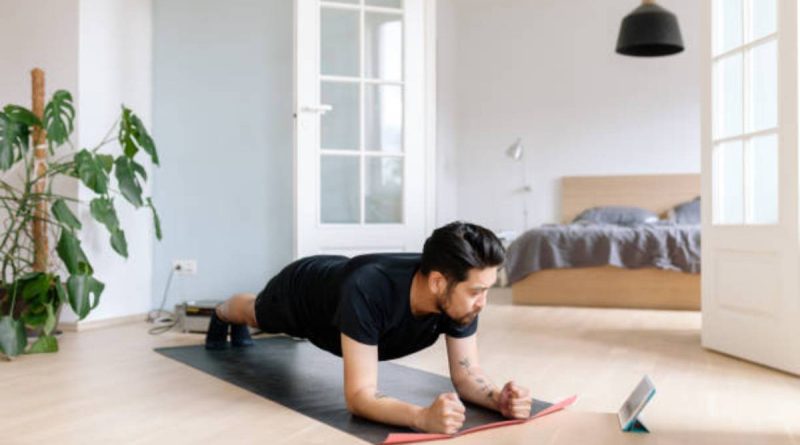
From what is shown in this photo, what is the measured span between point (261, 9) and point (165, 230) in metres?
1.43

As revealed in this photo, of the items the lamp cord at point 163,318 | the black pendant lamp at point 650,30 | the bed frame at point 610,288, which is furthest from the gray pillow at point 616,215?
the lamp cord at point 163,318

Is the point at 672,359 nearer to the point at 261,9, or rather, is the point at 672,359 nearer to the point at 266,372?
the point at 266,372

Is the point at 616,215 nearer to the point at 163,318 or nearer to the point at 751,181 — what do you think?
the point at 751,181

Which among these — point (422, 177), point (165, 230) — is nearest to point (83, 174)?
point (165, 230)

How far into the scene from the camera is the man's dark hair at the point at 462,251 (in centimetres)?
189

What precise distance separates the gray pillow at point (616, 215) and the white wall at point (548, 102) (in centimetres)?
52

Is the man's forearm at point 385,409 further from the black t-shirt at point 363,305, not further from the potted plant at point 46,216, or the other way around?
the potted plant at point 46,216

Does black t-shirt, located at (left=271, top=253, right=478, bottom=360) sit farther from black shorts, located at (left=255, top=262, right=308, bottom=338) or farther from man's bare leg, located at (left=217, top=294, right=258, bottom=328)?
man's bare leg, located at (left=217, top=294, right=258, bottom=328)

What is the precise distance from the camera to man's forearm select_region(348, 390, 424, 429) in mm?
1941

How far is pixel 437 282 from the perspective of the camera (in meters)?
1.98

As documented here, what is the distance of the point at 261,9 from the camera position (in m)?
4.61

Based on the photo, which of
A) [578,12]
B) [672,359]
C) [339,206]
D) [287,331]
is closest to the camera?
[287,331]

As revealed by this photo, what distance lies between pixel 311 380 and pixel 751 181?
2052 mm

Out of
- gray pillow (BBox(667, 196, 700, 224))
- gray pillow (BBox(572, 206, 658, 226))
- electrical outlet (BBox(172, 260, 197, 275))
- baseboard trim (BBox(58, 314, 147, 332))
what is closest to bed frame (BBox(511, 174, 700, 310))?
gray pillow (BBox(572, 206, 658, 226))
